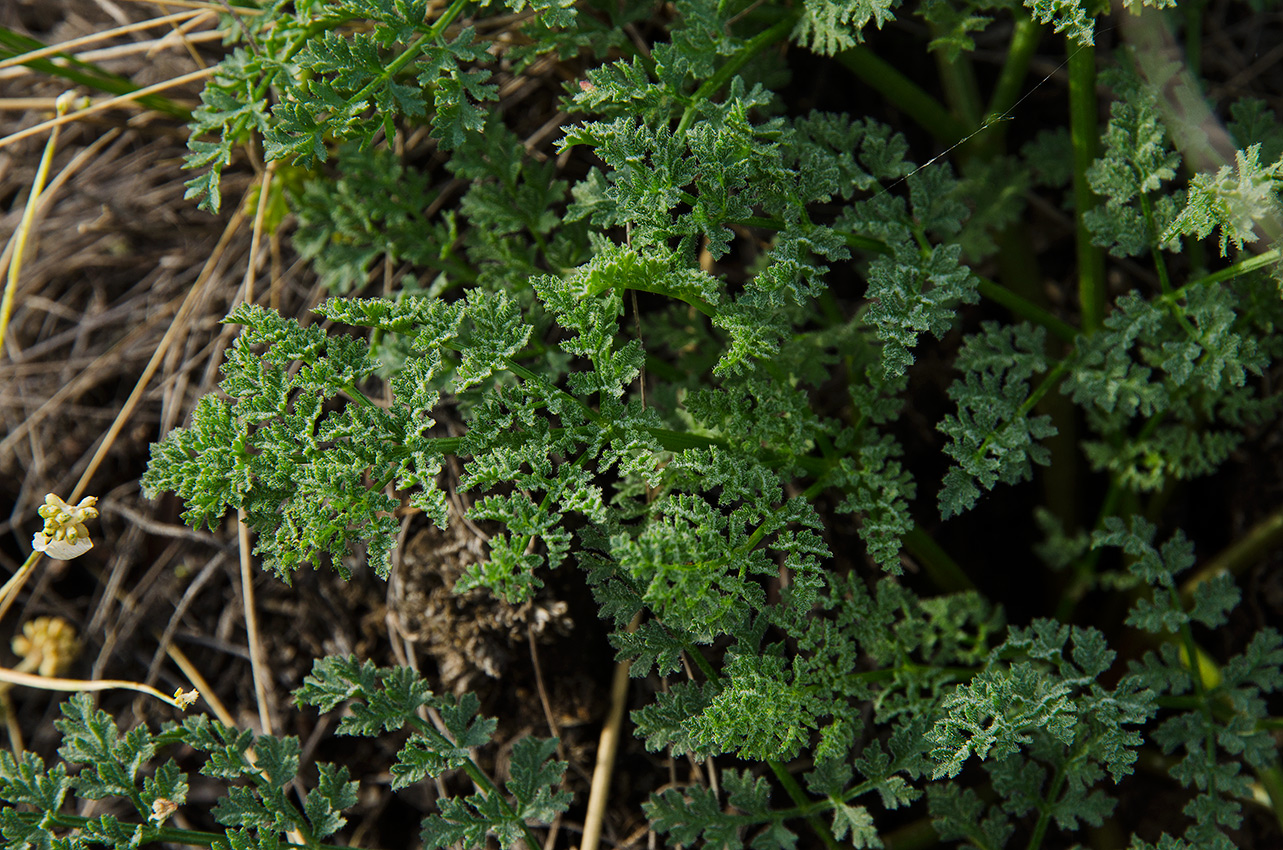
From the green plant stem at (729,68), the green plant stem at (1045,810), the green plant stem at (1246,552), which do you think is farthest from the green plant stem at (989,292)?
the green plant stem at (1045,810)

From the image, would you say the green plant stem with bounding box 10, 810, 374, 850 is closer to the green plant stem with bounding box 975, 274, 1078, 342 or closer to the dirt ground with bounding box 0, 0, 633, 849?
the dirt ground with bounding box 0, 0, 633, 849

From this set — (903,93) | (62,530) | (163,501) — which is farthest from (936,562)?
(163,501)

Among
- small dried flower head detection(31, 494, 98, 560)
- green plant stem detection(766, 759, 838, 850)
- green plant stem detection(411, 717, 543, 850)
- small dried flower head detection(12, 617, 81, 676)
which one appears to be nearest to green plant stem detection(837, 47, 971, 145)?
green plant stem detection(766, 759, 838, 850)

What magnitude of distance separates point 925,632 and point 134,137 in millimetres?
2950

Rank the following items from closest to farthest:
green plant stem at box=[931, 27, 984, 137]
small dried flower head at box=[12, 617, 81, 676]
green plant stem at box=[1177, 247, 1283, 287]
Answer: green plant stem at box=[1177, 247, 1283, 287]
green plant stem at box=[931, 27, 984, 137]
small dried flower head at box=[12, 617, 81, 676]

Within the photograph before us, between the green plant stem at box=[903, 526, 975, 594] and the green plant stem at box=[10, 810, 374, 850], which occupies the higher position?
the green plant stem at box=[903, 526, 975, 594]

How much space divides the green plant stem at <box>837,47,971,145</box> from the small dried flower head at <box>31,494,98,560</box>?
6.62 feet

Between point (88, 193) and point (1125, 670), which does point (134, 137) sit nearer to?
point (88, 193)

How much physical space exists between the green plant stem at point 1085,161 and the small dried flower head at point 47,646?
3060mm

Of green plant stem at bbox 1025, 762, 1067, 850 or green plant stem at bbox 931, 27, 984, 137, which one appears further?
green plant stem at bbox 931, 27, 984, 137

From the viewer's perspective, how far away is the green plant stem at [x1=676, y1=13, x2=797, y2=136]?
6.25ft

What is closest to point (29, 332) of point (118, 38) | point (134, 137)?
point (134, 137)

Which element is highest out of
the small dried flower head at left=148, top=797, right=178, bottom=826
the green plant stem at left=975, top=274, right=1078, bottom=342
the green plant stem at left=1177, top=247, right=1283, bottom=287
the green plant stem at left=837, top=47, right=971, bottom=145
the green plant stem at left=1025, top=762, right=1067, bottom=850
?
the green plant stem at left=837, top=47, right=971, bottom=145

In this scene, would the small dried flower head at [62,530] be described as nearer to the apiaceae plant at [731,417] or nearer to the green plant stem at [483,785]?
the apiaceae plant at [731,417]
